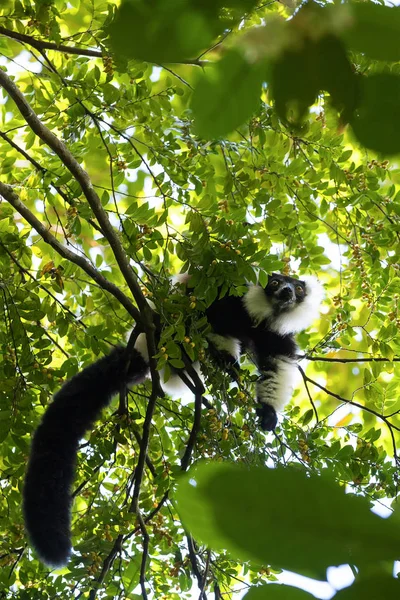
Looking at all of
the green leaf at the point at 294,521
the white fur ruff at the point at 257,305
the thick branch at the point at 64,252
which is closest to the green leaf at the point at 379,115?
the green leaf at the point at 294,521

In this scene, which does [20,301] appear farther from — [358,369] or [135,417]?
[358,369]

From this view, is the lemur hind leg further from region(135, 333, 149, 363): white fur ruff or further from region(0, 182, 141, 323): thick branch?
region(0, 182, 141, 323): thick branch

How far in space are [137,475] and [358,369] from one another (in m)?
2.23

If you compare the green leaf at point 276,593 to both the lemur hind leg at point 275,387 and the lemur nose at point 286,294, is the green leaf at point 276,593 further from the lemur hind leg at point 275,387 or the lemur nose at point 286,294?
the lemur nose at point 286,294

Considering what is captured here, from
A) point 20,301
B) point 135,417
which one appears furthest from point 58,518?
point 20,301

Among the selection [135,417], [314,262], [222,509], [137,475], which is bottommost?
[222,509]

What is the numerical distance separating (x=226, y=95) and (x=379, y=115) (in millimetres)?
110

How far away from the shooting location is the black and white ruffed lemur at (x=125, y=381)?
9.57ft

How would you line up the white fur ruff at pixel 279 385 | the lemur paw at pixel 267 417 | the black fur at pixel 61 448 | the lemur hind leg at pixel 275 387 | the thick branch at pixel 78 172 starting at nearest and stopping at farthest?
the black fur at pixel 61 448 < the thick branch at pixel 78 172 < the lemur paw at pixel 267 417 < the lemur hind leg at pixel 275 387 < the white fur ruff at pixel 279 385

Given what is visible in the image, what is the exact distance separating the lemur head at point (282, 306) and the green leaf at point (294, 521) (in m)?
4.26

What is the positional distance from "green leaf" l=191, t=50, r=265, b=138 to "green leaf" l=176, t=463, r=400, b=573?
242mm

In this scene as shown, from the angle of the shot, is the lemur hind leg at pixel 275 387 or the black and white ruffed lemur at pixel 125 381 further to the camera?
the lemur hind leg at pixel 275 387

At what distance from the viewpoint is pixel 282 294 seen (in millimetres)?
4781

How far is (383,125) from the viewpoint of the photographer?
491mm
